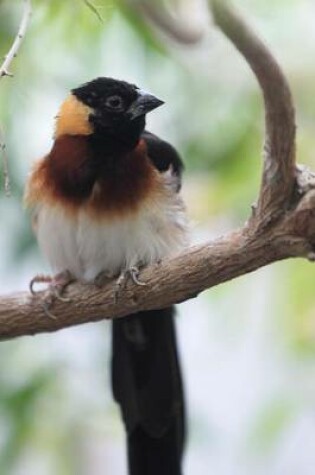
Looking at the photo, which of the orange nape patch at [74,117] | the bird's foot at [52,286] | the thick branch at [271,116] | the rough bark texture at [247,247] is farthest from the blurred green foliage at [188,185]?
the thick branch at [271,116]

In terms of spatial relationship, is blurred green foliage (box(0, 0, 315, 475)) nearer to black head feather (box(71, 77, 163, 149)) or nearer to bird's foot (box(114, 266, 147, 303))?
black head feather (box(71, 77, 163, 149))

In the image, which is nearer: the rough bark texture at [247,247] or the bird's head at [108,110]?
the rough bark texture at [247,247]

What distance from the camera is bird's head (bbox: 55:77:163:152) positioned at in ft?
6.68

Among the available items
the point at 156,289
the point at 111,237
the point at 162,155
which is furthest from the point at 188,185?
the point at 156,289

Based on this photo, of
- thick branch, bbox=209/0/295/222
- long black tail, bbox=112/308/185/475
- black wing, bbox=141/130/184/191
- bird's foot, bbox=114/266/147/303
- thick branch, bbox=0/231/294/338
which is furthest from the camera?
long black tail, bbox=112/308/185/475

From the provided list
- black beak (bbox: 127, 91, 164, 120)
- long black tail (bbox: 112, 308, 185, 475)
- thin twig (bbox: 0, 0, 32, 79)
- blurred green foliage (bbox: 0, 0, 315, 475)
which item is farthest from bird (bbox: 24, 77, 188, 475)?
thin twig (bbox: 0, 0, 32, 79)

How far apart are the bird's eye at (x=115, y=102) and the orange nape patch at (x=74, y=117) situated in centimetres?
4

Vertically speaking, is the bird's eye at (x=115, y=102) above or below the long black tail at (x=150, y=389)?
above

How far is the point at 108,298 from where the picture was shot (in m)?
1.91

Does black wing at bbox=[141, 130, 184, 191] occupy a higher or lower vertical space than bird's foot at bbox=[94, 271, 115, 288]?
higher

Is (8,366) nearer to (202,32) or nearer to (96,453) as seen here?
(96,453)

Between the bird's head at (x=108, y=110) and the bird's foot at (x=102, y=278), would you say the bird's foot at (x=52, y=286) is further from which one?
the bird's head at (x=108, y=110)

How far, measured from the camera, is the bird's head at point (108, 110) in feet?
6.68

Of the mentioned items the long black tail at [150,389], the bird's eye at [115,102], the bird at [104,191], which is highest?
the bird's eye at [115,102]
